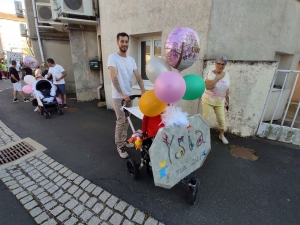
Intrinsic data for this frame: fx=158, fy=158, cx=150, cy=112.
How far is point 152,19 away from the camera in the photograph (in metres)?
4.09

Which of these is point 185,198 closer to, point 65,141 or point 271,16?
point 65,141

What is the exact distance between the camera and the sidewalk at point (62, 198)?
1.82 meters

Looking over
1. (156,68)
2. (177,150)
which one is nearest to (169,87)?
(156,68)

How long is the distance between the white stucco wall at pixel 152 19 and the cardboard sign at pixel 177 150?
2.23 metres

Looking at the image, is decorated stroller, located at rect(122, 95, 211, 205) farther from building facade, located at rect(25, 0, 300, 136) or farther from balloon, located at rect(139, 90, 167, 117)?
building facade, located at rect(25, 0, 300, 136)

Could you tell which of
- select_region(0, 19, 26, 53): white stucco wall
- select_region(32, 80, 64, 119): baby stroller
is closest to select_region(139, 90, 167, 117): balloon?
select_region(32, 80, 64, 119): baby stroller

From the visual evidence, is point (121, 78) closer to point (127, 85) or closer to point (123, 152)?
point (127, 85)

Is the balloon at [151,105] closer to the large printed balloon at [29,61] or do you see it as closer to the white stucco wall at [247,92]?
the white stucco wall at [247,92]

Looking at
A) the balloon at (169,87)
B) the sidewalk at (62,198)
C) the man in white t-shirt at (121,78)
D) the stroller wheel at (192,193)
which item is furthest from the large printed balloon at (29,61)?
the stroller wheel at (192,193)

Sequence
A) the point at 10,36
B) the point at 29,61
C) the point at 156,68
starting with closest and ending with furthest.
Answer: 1. the point at 156,68
2. the point at 29,61
3. the point at 10,36

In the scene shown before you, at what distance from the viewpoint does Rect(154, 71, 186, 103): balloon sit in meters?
1.42

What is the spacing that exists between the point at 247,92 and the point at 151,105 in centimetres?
279

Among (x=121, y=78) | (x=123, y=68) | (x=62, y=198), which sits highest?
(x=123, y=68)

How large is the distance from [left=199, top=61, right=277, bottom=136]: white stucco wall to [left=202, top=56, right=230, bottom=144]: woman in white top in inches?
19.4
